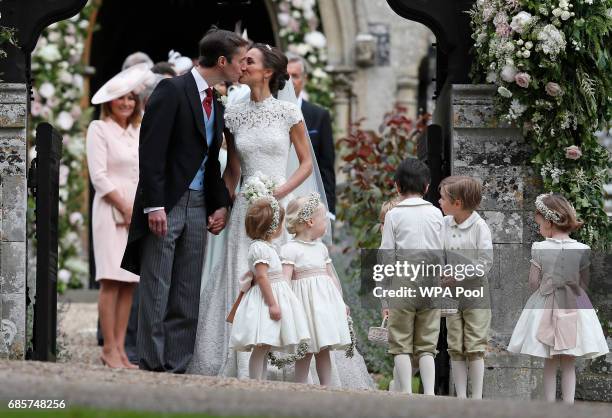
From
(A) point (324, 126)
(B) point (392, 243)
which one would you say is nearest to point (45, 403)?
(B) point (392, 243)

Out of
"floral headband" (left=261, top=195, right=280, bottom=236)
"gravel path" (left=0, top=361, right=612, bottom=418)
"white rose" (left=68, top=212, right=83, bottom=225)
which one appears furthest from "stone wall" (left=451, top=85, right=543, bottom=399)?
"white rose" (left=68, top=212, right=83, bottom=225)

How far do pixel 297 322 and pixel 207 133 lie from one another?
120cm

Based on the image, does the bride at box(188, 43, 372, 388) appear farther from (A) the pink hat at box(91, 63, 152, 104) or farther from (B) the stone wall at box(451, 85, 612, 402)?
(A) the pink hat at box(91, 63, 152, 104)

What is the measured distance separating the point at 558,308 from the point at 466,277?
18.4 inches

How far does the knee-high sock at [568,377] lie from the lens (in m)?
6.82

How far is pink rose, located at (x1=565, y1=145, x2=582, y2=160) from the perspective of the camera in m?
7.30

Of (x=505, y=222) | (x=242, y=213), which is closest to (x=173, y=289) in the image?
(x=242, y=213)

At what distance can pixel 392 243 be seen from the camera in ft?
22.6

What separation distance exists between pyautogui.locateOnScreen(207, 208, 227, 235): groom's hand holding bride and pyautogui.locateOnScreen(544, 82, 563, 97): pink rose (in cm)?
178

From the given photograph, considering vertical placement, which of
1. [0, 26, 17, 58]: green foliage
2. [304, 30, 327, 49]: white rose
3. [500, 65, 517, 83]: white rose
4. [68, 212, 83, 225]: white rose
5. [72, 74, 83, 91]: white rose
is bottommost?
[68, 212, 83, 225]: white rose

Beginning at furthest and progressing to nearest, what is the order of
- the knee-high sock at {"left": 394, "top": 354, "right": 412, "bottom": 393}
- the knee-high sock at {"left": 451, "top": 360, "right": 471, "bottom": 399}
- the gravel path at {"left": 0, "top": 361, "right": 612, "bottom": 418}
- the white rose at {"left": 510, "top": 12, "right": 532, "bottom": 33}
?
1. the white rose at {"left": 510, "top": 12, "right": 532, "bottom": 33}
2. the knee-high sock at {"left": 451, "top": 360, "right": 471, "bottom": 399}
3. the knee-high sock at {"left": 394, "top": 354, "right": 412, "bottom": 393}
4. the gravel path at {"left": 0, "top": 361, "right": 612, "bottom": 418}

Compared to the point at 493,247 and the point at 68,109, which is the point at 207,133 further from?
the point at 68,109

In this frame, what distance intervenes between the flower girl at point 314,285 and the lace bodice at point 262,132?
53 cm

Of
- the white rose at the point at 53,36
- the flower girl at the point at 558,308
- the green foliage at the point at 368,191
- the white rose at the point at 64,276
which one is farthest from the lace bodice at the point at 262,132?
the white rose at the point at 53,36
